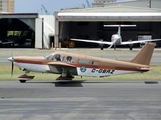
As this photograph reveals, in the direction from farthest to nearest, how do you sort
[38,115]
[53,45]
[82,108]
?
1. [53,45]
2. [82,108]
3. [38,115]

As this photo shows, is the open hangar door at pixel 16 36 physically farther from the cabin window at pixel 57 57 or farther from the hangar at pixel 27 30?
the cabin window at pixel 57 57

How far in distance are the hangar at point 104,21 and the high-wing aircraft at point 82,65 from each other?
147ft

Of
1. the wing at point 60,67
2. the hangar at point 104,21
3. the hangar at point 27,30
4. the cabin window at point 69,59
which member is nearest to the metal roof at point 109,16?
the hangar at point 104,21

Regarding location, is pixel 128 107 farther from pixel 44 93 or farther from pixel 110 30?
pixel 110 30

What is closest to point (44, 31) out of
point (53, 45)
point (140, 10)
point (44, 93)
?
point (53, 45)

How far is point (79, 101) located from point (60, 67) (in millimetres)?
7132

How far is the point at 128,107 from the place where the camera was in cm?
1300

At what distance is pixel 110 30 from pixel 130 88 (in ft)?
213

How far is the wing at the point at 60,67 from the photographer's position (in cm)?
2130

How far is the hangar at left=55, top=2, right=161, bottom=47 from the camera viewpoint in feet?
222

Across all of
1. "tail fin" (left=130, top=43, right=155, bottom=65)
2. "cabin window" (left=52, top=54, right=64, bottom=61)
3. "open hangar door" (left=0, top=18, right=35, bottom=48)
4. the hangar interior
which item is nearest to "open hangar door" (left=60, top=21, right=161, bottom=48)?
the hangar interior

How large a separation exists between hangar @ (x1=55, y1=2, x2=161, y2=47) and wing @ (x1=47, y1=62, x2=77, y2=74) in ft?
148

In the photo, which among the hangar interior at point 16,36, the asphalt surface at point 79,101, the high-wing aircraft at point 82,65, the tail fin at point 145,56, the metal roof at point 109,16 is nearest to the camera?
the asphalt surface at point 79,101

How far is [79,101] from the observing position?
14.6 m
